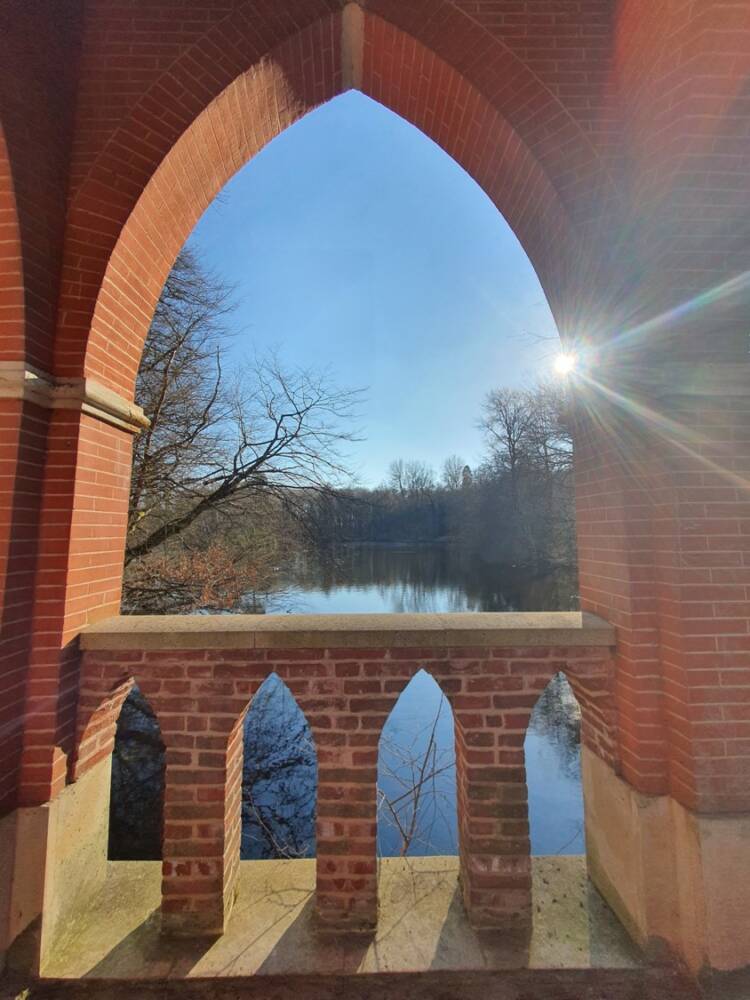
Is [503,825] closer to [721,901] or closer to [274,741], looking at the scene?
[721,901]

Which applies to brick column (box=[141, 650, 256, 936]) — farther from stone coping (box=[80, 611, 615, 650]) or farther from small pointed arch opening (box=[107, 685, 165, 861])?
small pointed arch opening (box=[107, 685, 165, 861])

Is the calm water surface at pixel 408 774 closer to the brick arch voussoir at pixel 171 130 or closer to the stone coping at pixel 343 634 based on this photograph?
the stone coping at pixel 343 634

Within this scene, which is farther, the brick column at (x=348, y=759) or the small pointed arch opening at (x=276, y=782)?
the small pointed arch opening at (x=276, y=782)

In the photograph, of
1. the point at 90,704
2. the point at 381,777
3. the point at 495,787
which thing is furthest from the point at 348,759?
the point at 381,777

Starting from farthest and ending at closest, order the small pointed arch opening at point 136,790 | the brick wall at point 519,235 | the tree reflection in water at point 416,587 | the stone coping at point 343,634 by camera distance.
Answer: the tree reflection in water at point 416,587
the small pointed arch opening at point 136,790
the stone coping at point 343,634
the brick wall at point 519,235

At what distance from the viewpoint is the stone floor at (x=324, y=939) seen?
71.7 inches

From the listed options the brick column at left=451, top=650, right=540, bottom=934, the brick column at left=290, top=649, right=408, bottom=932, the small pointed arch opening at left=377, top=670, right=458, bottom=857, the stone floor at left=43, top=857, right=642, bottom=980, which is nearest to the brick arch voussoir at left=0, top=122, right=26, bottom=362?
the brick column at left=290, top=649, right=408, bottom=932

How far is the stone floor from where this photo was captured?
1821mm

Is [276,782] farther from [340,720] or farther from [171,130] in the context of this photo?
[171,130]

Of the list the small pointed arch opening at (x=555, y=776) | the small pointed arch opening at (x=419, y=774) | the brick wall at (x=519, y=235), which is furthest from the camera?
the small pointed arch opening at (x=555, y=776)

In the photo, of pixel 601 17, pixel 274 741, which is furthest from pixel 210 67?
pixel 274 741

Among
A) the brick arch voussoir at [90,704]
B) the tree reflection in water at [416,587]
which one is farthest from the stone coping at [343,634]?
the tree reflection in water at [416,587]

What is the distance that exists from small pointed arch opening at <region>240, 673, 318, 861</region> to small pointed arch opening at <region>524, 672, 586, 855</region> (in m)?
3.36

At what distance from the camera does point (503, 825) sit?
2053 mm
